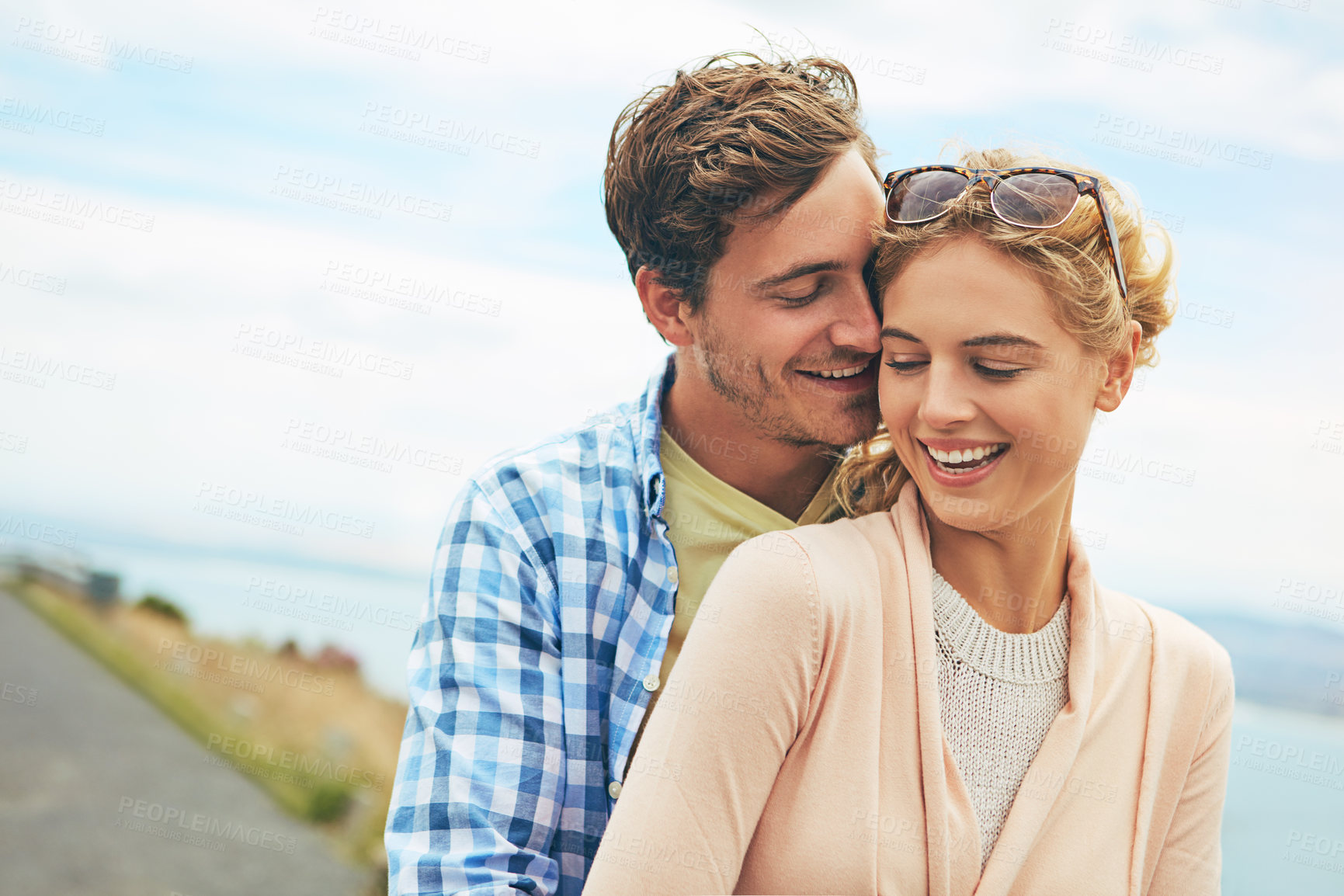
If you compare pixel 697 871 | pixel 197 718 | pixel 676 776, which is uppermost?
pixel 676 776

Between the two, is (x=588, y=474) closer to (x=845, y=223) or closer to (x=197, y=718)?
(x=845, y=223)

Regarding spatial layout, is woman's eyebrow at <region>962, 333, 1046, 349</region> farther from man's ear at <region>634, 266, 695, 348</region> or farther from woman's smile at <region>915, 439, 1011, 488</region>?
man's ear at <region>634, 266, 695, 348</region>

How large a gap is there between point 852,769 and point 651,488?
36.5 inches

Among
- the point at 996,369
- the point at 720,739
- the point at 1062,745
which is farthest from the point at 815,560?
the point at 1062,745

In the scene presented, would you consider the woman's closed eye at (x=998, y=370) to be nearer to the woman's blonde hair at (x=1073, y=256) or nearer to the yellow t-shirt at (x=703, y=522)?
the woman's blonde hair at (x=1073, y=256)

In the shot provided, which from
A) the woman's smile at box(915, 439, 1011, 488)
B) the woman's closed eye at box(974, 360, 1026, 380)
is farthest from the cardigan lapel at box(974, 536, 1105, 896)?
the woman's closed eye at box(974, 360, 1026, 380)

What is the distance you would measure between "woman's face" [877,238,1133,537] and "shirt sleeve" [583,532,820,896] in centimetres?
34

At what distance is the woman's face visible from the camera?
1596 millimetres

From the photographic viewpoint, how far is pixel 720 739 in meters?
1.46

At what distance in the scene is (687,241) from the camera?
2539 millimetres

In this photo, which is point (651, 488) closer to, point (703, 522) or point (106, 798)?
point (703, 522)

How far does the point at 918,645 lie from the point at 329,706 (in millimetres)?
6772

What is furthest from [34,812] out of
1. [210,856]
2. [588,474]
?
[588,474]

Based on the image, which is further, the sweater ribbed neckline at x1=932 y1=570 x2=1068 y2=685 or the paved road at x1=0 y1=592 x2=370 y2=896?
the paved road at x1=0 y1=592 x2=370 y2=896
